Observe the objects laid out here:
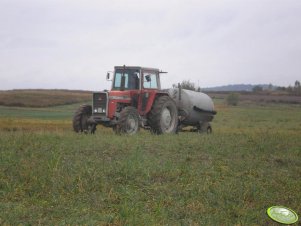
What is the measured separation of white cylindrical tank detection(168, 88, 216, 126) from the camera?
19.1 meters

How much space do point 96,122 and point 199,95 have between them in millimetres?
6129

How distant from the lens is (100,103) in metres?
15.6

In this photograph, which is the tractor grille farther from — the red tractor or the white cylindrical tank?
the white cylindrical tank

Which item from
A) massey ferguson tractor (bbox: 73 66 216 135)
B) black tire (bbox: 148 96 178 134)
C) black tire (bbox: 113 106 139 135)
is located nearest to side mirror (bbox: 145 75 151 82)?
massey ferguson tractor (bbox: 73 66 216 135)

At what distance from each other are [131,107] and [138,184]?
761 cm

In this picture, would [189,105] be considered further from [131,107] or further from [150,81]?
[131,107]

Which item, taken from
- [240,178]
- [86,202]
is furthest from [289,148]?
[86,202]

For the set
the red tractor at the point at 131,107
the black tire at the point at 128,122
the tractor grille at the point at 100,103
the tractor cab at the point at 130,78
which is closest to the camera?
the black tire at the point at 128,122

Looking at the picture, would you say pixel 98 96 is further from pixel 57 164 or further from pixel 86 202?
pixel 86 202

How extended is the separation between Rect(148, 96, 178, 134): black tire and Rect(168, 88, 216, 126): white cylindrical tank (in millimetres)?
1370

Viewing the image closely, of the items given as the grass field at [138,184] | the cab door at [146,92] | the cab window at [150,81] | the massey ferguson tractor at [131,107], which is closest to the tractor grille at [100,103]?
the massey ferguson tractor at [131,107]

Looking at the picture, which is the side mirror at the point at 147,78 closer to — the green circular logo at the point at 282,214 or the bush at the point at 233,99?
the green circular logo at the point at 282,214

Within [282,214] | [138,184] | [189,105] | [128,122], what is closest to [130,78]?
[128,122]

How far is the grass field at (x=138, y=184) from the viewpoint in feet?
20.8
